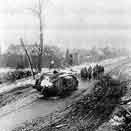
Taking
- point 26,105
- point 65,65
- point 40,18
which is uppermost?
point 40,18

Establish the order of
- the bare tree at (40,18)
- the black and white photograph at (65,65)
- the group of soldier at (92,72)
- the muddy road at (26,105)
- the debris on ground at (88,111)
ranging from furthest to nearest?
the bare tree at (40,18) < the group of soldier at (92,72) < the muddy road at (26,105) < the black and white photograph at (65,65) < the debris on ground at (88,111)

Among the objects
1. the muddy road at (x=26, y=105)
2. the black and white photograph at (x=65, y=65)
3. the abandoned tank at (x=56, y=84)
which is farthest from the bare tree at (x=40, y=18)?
the muddy road at (x=26, y=105)

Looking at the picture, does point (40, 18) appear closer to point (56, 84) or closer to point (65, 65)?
point (65, 65)

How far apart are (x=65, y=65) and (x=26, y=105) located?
3.47 feet

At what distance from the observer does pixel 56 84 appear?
3.20 m

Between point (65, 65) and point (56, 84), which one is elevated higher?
point (65, 65)

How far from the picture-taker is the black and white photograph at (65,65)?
8.43ft

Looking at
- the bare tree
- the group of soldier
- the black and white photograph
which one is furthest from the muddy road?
the bare tree

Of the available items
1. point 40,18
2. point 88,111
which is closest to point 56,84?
point 88,111

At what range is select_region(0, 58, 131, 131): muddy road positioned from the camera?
2.80 metres

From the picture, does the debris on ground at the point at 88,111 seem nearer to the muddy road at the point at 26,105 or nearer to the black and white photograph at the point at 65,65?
the black and white photograph at the point at 65,65

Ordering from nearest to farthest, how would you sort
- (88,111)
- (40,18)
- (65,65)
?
(88,111) < (65,65) < (40,18)

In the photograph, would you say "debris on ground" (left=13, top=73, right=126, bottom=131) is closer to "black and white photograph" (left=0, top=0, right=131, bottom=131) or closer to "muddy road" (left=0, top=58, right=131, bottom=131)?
"black and white photograph" (left=0, top=0, right=131, bottom=131)

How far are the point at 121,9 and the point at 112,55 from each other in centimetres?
85
